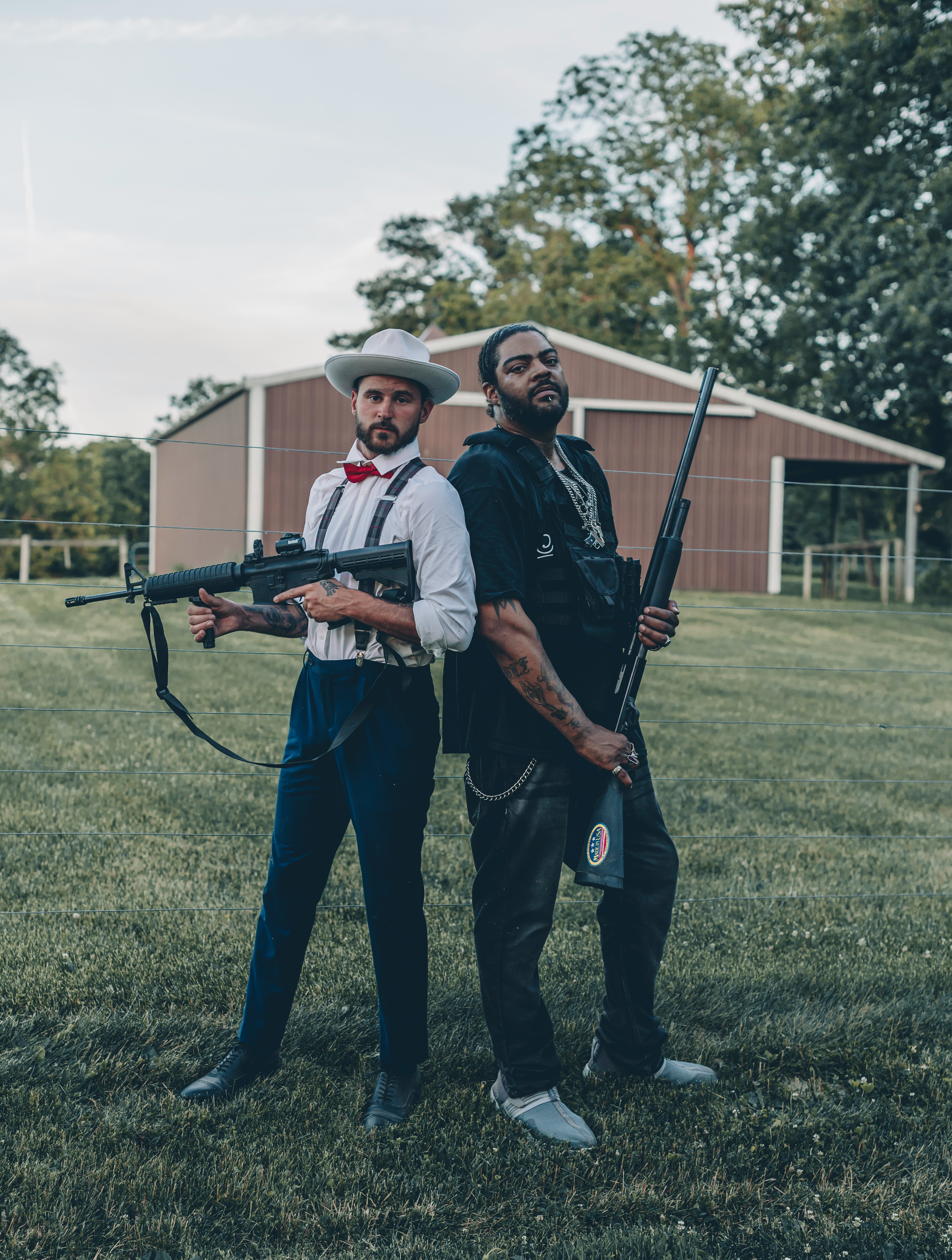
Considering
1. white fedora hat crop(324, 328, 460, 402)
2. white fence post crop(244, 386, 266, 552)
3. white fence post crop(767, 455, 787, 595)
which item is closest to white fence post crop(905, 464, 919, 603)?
white fence post crop(767, 455, 787, 595)

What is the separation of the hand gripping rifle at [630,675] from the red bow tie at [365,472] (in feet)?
2.74

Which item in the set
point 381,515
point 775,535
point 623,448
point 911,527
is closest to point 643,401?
point 623,448

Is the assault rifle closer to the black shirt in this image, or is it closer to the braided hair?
the black shirt

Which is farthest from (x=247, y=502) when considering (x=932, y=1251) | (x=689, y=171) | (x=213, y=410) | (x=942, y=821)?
(x=689, y=171)

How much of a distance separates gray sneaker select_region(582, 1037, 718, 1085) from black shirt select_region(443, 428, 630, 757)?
3.54 feet

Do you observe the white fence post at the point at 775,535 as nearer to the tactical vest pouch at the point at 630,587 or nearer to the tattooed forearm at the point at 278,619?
the tactical vest pouch at the point at 630,587

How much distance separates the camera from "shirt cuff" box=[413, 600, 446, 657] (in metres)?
2.84

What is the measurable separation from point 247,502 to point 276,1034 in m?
17.5

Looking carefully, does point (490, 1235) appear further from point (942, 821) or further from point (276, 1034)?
point (942, 821)

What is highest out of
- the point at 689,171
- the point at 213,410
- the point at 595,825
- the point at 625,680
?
the point at 689,171

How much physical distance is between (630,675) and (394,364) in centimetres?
116

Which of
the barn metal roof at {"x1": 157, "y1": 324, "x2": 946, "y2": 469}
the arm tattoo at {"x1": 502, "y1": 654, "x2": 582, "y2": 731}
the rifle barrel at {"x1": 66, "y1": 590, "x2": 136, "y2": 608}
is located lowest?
the arm tattoo at {"x1": 502, "y1": 654, "x2": 582, "y2": 731}

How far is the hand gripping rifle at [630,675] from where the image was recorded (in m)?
3.09

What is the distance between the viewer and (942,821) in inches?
259
